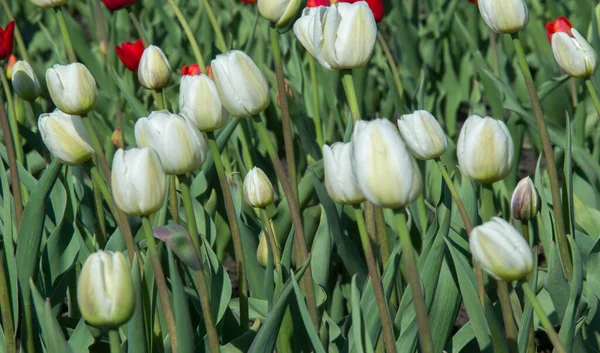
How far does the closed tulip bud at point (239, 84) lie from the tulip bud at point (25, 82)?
58 cm

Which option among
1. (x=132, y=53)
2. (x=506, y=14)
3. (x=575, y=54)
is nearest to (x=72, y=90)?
(x=506, y=14)

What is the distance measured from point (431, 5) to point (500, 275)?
2752 mm

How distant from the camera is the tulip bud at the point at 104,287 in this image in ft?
2.61

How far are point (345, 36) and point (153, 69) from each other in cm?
56

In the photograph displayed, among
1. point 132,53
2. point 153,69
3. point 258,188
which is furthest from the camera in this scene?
point 132,53

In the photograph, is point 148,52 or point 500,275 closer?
point 500,275

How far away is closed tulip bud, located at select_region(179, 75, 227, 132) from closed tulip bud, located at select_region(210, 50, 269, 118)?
0.02 m

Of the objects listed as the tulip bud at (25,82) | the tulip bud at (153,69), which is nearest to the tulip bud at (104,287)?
the tulip bud at (153,69)

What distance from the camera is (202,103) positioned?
1077 mm

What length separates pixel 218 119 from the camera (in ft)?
3.58

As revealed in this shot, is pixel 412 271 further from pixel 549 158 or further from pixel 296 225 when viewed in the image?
pixel 549 158

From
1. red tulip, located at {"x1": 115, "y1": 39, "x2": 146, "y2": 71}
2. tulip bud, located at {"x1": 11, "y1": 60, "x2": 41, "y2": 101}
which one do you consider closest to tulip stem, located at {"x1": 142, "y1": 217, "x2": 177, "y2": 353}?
tulip bud, located at {"x1": 11, "y1": 60, "x2": 41, "y2": 101}

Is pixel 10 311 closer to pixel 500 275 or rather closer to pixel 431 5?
pixel 500 275

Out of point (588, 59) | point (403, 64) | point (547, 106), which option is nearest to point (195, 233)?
point (588, 59)
